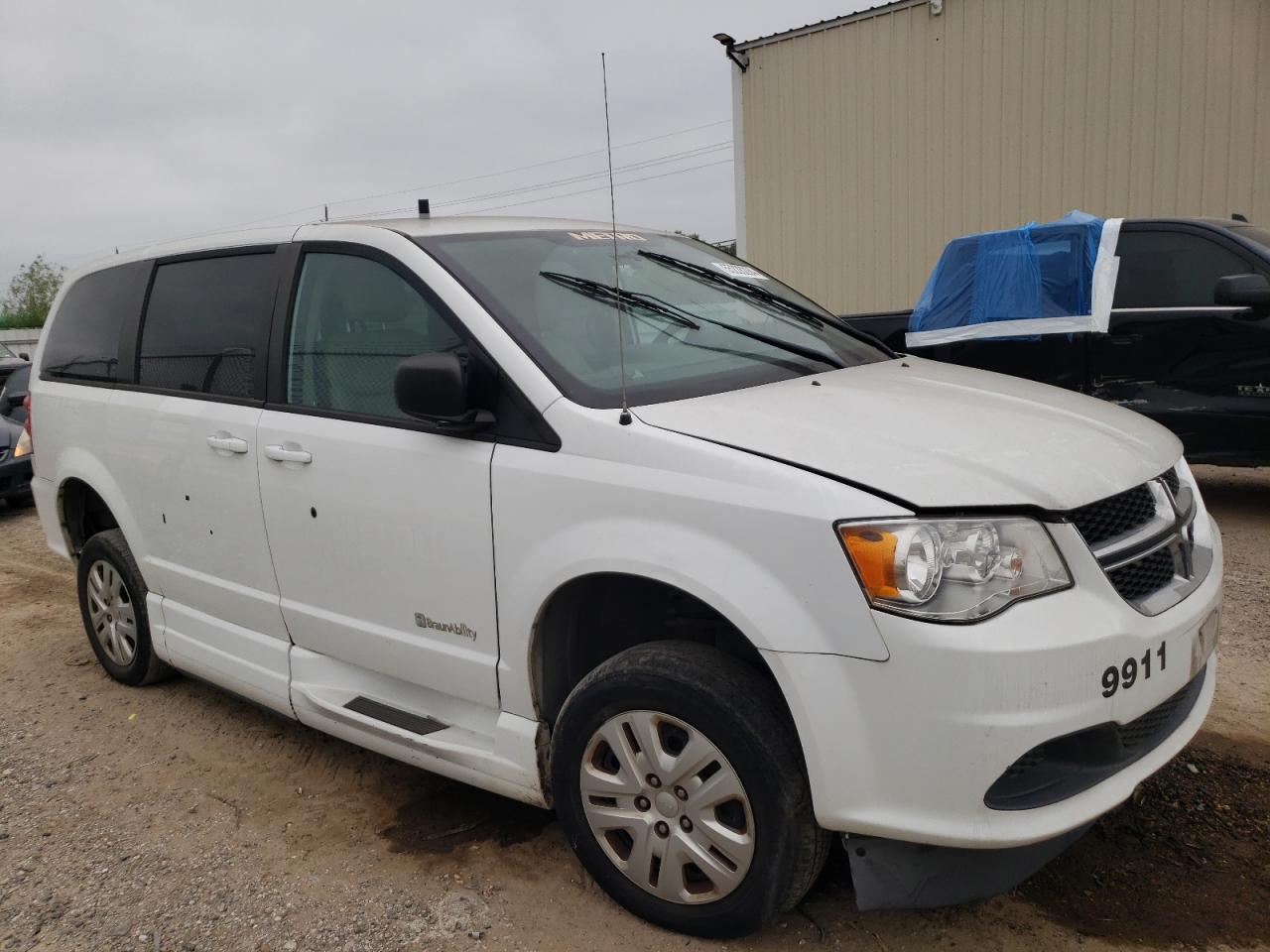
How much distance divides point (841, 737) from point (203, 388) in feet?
8.79

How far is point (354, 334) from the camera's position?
3.25 meters

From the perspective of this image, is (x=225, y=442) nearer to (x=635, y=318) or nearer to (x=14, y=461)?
(x=635, y=318)

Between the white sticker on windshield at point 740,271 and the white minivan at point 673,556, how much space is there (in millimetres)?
23

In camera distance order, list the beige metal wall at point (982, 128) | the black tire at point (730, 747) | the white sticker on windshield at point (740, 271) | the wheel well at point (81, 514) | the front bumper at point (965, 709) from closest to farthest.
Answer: the front bumper at point (965, 709) < the black tire at point (730, 747) < the white sticker on windshield at point (740, 271) < the wheel well at point (81, 514) < the beige metal wall at point (982, 128)

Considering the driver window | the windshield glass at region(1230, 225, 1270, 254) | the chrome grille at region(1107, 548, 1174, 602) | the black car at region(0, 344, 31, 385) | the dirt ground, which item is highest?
the windshield glass at region(1230, 225, 1270, 254)

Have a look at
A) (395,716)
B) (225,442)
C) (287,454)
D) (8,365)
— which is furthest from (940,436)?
(8,365)

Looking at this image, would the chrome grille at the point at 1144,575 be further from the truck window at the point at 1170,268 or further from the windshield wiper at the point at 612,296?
the truck window at the point at 1170,268

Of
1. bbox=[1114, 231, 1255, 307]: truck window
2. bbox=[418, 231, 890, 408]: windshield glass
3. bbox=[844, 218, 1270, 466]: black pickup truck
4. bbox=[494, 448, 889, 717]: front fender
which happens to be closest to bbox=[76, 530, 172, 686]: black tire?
bbox=[418, 231, 890, 408]: windshield glass

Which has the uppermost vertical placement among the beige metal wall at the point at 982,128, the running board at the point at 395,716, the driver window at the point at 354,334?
the beige metal wall at the point at 982,128

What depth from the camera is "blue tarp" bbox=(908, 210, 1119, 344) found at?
6844 mm

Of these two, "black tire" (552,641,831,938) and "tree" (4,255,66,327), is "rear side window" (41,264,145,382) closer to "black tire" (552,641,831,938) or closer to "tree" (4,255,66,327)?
"black tire" (552,641,831,938)

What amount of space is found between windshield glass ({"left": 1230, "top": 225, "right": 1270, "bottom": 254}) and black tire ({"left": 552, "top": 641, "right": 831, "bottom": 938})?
18.8 feet

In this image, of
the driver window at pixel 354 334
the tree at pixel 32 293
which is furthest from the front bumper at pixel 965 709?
the tree at pixel 32 293

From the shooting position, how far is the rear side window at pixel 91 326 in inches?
170
